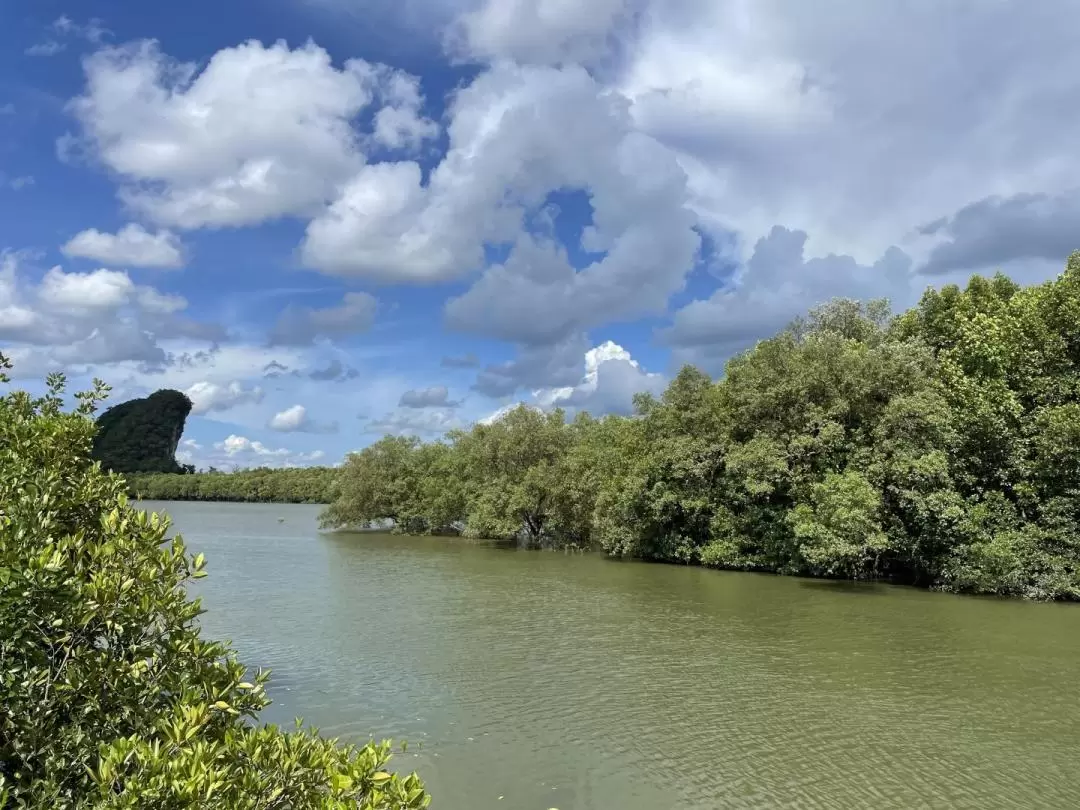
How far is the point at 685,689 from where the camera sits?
15.8 metres

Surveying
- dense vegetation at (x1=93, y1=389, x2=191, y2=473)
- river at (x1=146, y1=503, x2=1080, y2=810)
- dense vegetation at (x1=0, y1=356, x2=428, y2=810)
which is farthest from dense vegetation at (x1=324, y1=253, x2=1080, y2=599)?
dense vegetation at (x1=93, y1=389, x2=191, y2=473)

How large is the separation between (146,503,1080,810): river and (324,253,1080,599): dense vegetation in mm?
2449

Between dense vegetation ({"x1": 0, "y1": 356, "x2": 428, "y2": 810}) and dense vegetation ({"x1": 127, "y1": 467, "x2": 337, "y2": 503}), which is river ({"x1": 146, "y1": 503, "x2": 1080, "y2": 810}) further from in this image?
dense vegetation ({"x1": 127, "y1": 467, "x2": 337, "y2": 503})

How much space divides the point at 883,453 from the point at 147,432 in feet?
597

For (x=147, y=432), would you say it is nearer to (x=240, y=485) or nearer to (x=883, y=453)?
(x=240, y=485)

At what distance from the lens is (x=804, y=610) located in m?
25.2

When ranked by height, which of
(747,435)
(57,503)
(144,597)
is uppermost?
(747,435)

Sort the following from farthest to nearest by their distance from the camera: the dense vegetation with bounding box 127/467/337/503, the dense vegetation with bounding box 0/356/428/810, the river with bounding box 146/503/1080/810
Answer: the dense vegetation with bounding box 127/467/337/503
the river with bounding box 146/503/1080/810
the dense vegetation with bounding box 0/356/428/810

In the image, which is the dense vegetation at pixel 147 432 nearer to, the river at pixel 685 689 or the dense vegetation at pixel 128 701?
the river at pixel 685 689

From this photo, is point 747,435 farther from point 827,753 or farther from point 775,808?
point 775,808

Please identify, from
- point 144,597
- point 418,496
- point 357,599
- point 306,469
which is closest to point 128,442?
point 306,469

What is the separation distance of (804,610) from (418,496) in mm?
44452

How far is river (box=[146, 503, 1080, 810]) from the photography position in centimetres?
1108

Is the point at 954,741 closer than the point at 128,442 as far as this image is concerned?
Yes
